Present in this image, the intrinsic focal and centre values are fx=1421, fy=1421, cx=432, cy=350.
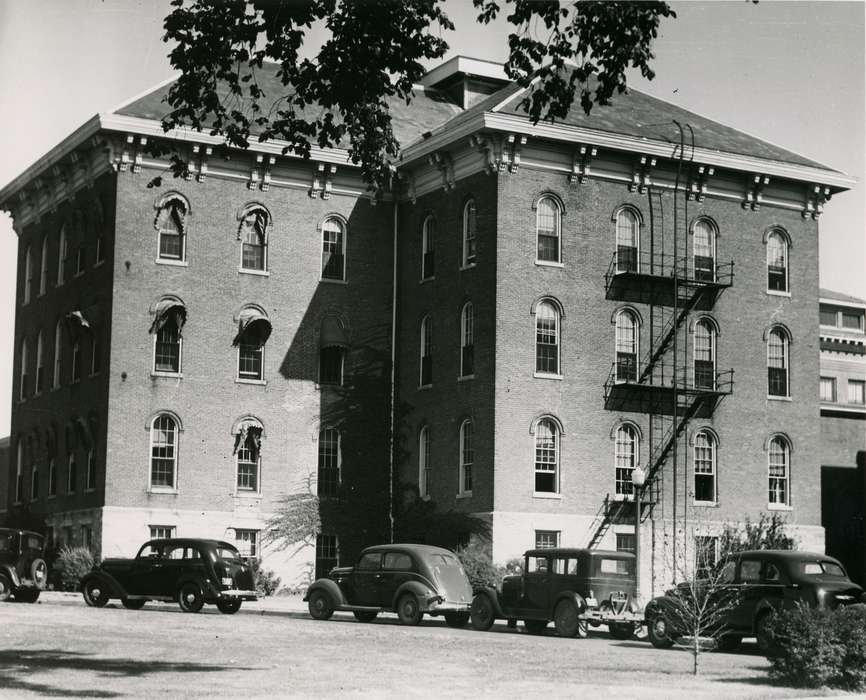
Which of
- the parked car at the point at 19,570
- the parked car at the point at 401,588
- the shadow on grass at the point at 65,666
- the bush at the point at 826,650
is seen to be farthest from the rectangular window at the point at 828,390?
the shadow on grass at the point at 65,666

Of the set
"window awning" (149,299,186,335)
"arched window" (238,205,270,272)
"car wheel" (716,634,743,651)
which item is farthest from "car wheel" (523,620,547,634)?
"arched window" (238,205,270,272)

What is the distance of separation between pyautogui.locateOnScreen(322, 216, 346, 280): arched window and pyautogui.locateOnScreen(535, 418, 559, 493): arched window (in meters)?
9.21

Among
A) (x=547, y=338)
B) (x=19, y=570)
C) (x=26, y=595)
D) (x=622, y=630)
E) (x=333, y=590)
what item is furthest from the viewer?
(x=547, y=338)

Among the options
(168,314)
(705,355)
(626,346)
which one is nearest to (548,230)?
(626,346)

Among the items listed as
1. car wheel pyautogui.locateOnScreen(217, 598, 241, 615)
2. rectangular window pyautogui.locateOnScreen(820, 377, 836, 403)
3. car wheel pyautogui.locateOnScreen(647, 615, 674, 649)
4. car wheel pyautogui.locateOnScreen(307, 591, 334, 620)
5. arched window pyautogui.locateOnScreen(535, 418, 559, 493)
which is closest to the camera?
car wheel pyautogui.locateOnScreen(647, 615, 674, 649)

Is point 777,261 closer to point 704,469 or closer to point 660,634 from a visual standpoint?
point 704,469

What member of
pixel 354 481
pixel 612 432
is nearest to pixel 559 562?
pixel 612 432

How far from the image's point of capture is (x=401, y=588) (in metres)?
30.3

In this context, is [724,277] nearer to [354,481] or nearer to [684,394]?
[684,394]

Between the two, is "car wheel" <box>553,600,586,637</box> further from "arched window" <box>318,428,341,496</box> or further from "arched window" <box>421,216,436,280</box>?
"arched window" <box>421,216,436,280</box>

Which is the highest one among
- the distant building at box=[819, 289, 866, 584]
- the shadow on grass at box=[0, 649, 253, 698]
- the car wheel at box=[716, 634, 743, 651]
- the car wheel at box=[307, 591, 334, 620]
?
the distant building at box=[819, 289, 866, 584]

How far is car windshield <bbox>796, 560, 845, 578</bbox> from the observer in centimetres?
2577

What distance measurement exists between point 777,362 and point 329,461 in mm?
14762

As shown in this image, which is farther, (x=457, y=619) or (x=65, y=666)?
(x=457, y=619)
